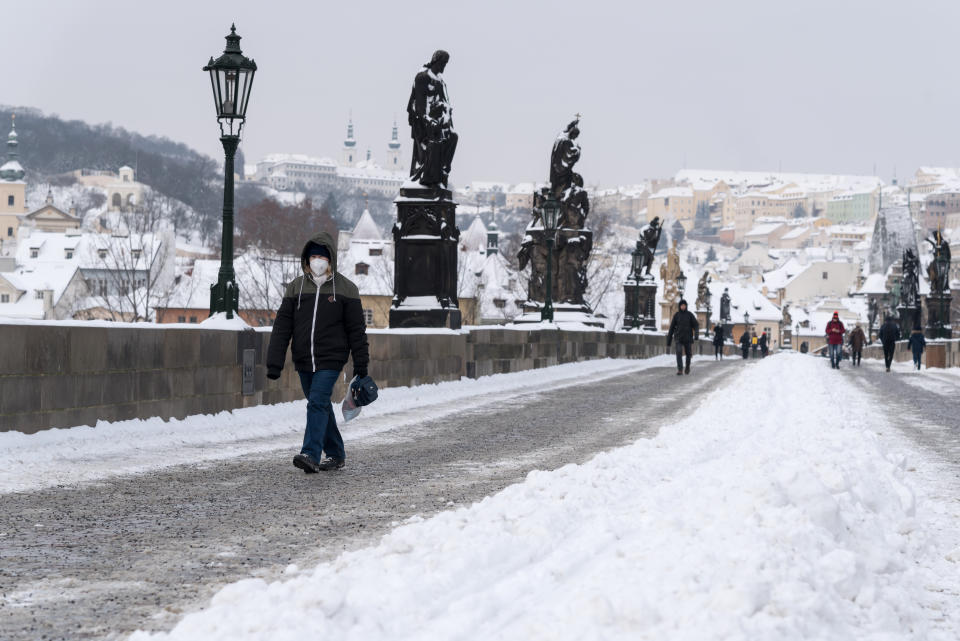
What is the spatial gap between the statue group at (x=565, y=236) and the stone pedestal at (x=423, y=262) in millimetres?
13369

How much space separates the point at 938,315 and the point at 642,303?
43.4 ft

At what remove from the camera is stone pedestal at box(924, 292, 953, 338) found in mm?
43219

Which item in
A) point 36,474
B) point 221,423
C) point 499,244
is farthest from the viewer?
point 499,244

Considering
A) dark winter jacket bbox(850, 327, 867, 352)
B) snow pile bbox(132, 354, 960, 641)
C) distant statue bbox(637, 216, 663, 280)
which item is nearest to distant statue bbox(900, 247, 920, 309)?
dark winter jacket bbox(850, 327, 867, 352)

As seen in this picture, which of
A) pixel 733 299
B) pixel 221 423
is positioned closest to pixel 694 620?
pixel 221 423

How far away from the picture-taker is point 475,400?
17.3m

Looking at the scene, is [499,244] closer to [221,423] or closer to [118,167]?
[118,167]

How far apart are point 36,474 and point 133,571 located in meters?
3.47

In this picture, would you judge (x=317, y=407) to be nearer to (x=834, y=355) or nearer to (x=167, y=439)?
(x=167, y=439)

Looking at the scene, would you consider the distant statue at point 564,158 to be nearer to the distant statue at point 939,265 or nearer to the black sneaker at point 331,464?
the distant statue at point 939,265

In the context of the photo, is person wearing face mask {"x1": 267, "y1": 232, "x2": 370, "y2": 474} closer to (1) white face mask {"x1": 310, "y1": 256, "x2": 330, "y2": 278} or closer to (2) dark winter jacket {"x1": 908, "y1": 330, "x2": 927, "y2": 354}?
(1) white face mask {"x1": 310, "y1": 256, "x2": 330, "y2": 278}

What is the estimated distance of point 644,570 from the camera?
4.53 metres

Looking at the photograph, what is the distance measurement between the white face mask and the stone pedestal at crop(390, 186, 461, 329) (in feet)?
40.0

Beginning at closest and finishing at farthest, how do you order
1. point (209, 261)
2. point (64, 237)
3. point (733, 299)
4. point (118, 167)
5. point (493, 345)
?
point (493, 345)
point (209, 261)
point (64, 237)
point (733, 299)
point (118, 167)
